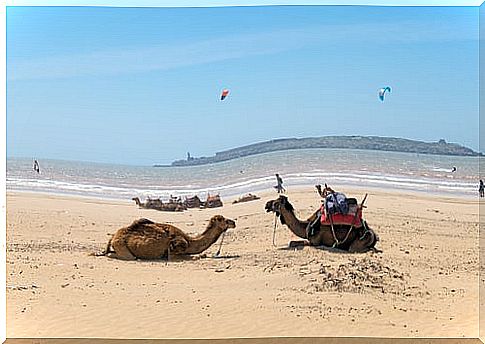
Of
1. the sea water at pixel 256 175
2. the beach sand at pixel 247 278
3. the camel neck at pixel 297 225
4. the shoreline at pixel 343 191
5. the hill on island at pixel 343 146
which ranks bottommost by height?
the beach sand at pixel 247 278

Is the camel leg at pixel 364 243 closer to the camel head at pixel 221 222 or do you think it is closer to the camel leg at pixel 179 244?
the camel head at pixel 221 222

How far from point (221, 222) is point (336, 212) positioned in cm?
93

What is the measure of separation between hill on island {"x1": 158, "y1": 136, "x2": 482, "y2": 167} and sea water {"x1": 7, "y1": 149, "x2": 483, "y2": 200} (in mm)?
41

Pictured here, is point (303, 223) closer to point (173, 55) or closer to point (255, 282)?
point (255, 282)

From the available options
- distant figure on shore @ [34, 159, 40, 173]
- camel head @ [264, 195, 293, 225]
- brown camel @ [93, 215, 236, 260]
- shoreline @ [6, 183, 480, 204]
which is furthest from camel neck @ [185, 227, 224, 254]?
distant figure on shore @ [34, 159, 40, 173]

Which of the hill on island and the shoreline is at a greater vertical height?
the hill on island

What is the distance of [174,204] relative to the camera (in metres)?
8.33

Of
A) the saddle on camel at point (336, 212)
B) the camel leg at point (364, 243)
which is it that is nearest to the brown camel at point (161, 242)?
the saddle on camel at point (336, 212)

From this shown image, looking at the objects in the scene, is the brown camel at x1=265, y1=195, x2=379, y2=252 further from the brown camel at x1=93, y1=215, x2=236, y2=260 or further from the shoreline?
the brown camel at x1=93, y1=215, x2=236, y2=260

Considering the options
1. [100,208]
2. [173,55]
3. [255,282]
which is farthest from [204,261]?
[173,55]

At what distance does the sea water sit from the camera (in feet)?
27.3

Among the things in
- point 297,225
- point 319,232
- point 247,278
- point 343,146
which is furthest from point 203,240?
point 343,146

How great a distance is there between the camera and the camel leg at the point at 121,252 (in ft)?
27.1

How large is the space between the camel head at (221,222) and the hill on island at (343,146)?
18.0 inches
